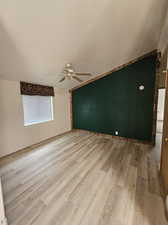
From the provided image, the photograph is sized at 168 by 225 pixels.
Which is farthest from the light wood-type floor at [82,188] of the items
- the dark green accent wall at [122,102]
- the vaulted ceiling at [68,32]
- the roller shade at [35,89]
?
the vaulted ceiling at [68,32]

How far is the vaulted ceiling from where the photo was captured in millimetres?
1500

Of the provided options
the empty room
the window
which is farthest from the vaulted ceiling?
the window

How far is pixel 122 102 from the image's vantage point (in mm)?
3994

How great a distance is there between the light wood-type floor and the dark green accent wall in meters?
1.14

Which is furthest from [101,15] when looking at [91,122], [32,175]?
[91,122]

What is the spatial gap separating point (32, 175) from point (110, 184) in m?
1.50

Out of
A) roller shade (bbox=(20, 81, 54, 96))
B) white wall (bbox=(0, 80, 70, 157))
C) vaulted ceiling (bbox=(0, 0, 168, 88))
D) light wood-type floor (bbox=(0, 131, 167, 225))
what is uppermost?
vaulted ceiling (bbox=(0, 0, 168, 88))

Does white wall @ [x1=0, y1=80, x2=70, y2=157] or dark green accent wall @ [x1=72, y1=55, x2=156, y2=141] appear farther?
dark green accent wall @ [x1=72, y1=55, x2=156, y2=141]

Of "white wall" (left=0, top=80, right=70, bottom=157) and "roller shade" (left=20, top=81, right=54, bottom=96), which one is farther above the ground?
"roller shade" (left=20, top=81, right=54, bottom=96)

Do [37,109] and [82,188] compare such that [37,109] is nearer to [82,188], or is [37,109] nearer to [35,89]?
[35,89]

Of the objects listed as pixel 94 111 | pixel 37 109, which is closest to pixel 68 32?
pixel 37 109

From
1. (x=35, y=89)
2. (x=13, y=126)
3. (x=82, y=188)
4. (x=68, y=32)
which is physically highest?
(x=68, y=32)

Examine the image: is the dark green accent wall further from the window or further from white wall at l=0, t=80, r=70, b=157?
white wall at l=0, t=80, r=70, b=157

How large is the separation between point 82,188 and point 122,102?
10.4 ft
